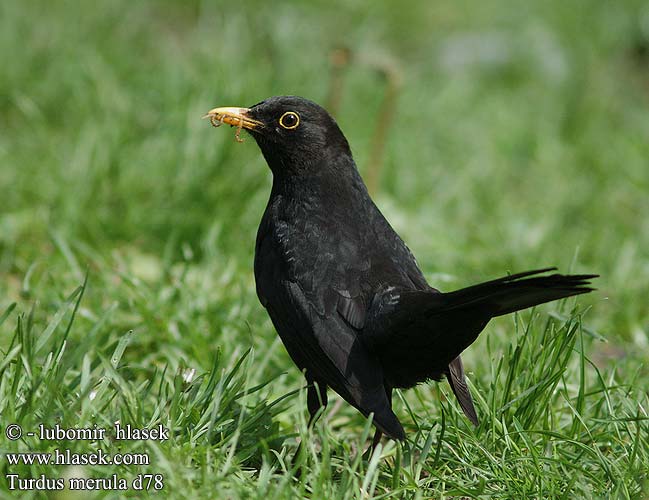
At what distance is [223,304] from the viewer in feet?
14.3

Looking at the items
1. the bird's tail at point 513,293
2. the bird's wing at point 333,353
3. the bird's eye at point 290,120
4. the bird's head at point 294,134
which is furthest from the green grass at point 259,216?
the bird's eye at point 290,120

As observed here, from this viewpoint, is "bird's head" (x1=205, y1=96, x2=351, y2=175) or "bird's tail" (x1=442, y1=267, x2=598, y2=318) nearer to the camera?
"bird's tail" (x1=442, y1=267, x2=598, y2=318)

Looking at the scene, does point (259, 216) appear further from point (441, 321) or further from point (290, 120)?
point (441, 321)

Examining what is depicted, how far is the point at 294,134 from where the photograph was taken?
3.81 m

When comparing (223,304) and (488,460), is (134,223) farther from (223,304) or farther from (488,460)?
(488,460)

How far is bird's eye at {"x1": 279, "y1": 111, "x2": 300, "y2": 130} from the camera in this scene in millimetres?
3816

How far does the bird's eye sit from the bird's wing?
82cm

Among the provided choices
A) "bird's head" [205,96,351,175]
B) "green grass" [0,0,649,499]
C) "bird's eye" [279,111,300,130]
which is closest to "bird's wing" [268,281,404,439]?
"green grass" [0,0,649,499]

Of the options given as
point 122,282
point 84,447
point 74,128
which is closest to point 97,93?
point 74,128

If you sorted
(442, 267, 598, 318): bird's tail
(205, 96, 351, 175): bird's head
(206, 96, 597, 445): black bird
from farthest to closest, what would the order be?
(205, 96, 351, 175): bird's head
(206, 96, 597, 445): black bird
(442, 267, 598, 318): bird's tail

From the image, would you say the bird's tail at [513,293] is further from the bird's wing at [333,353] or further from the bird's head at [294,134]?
the bird's head at [294,134]

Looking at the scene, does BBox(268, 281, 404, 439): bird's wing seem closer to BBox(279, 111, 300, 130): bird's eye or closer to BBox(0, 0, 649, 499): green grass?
BBox(0, 0, 649, 499): green grass

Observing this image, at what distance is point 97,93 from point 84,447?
3974 millimetres

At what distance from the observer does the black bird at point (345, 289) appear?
2977mm
